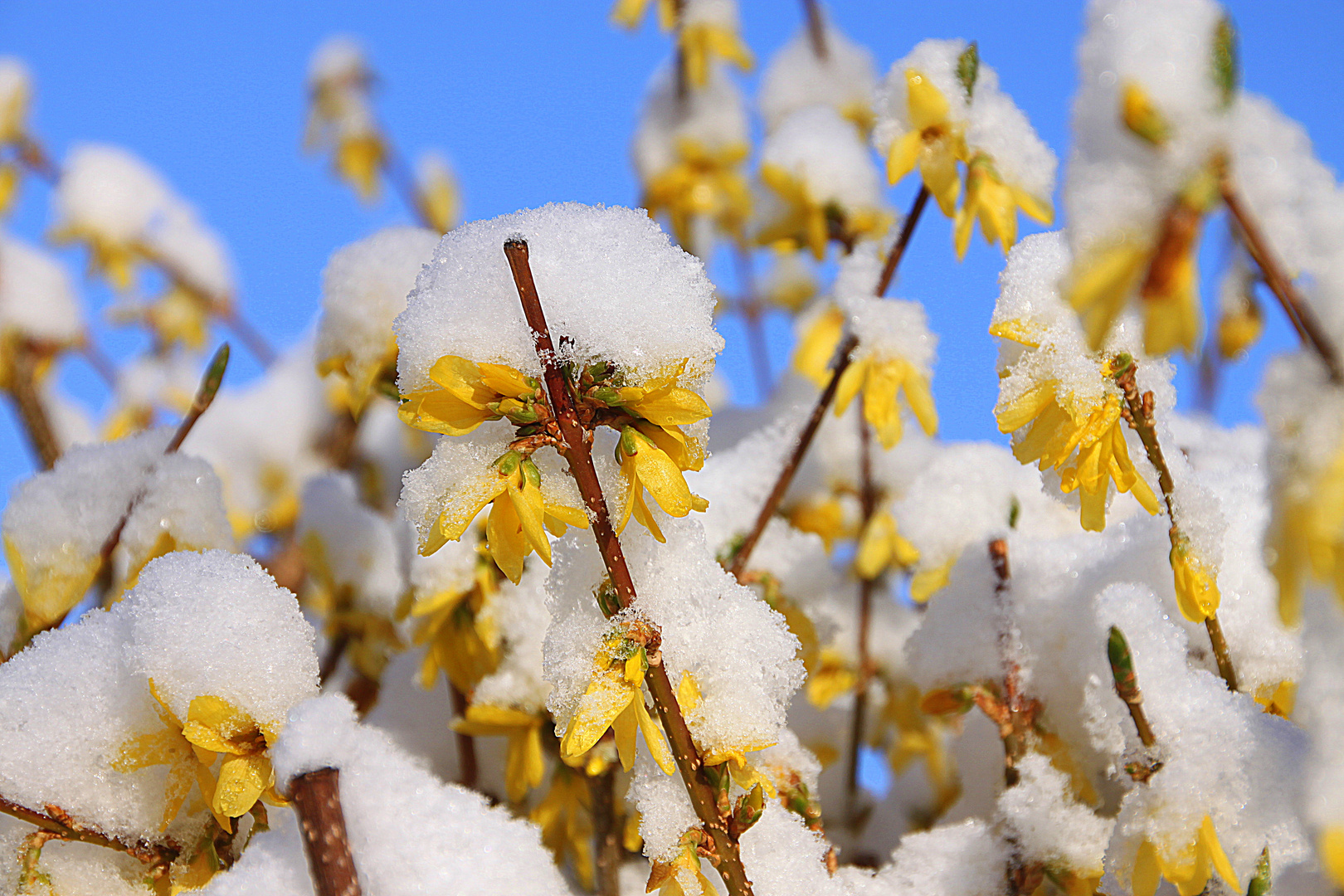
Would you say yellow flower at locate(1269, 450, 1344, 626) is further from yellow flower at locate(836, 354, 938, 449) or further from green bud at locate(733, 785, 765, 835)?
yellow flower at locate(836, 354, 938, 449)

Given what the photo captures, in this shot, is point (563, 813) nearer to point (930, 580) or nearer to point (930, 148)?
point (930, 580)

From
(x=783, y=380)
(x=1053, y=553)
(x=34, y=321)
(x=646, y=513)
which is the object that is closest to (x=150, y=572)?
(x=646, y=513)

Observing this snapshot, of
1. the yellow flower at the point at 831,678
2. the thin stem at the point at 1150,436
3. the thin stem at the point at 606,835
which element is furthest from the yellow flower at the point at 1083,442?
the yellow flower at the point at 831,678

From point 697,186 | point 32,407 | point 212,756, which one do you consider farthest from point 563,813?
point 697,186

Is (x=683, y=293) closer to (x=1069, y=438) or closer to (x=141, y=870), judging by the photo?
(x=1069, y=438)

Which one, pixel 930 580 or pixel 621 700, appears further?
pixel 930 580

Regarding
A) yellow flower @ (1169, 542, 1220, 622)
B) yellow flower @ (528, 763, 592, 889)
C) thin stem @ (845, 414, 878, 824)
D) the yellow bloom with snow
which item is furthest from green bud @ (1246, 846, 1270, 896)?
the yellow bloom with snow
